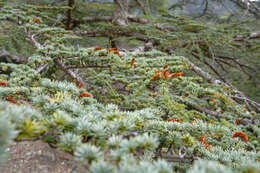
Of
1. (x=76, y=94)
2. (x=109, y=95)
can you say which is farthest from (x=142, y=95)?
(x=76, y=94)

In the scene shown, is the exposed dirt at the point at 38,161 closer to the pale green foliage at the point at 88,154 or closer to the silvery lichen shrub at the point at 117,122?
the silvery lichen shrub at the point at 117,122

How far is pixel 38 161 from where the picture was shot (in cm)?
105

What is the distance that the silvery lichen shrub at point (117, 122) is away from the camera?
57cm

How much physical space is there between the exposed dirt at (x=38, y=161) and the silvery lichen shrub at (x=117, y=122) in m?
0.28

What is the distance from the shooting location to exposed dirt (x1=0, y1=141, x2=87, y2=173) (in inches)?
39.0

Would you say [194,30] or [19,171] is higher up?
[194,30]

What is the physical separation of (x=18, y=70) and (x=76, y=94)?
714 millimetres

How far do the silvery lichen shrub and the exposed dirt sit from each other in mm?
276

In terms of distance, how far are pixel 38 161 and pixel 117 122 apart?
25.7 inches

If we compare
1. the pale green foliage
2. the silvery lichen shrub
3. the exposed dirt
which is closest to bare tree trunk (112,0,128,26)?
the silvery lichen shrub

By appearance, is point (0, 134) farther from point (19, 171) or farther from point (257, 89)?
point (257, 89)

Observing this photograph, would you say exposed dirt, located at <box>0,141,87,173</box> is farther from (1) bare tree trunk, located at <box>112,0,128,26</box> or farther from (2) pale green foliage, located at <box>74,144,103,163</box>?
(1) bare tree trunk, located at <box>112,0,128,26</box>

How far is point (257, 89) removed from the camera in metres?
4.98

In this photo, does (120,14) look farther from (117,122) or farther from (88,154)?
(88,154)
